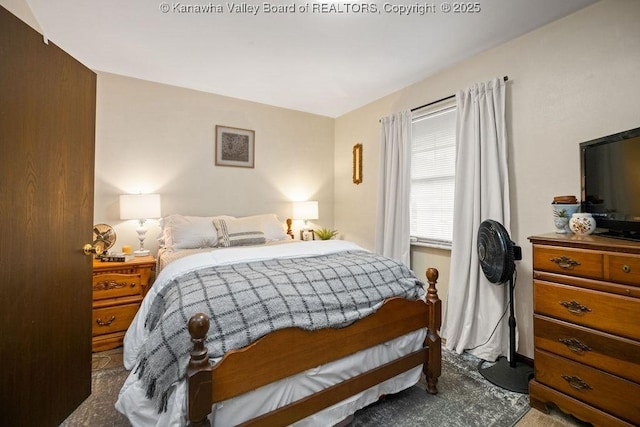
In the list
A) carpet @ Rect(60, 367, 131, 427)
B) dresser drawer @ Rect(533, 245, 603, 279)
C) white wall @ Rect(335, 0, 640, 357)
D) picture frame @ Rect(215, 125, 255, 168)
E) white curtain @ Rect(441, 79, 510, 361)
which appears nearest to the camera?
dresser drawer @ Rect(533, 245, 603, 279)

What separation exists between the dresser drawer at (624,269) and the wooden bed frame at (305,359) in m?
0.82

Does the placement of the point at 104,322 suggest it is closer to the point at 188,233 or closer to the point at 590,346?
the point at 188,233

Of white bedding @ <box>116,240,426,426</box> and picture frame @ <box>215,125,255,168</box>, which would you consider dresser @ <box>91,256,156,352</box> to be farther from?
picture frame @ <box>215,125,255,168</box>

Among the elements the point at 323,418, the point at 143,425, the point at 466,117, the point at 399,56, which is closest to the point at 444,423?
the point at 323,418

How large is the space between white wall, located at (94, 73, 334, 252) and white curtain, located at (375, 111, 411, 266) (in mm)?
1101

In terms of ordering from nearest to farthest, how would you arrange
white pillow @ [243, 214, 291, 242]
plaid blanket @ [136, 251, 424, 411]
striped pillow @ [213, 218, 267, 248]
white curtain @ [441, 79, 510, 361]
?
plaid blanket @ [136, 251, 424, 411] → white curtain @ [441, 79, 510, 361] → striped pillow @ [213, 218, 267, 248] → white pillow @ [243, 214, 291, 242]

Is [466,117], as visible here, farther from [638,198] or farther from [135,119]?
[135,119]

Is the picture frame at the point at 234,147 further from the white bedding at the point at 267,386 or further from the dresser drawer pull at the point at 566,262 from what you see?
the dresser drawer pull at the point at 566,262

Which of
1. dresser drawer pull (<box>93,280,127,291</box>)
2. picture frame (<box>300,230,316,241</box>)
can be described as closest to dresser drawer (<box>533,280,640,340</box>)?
picture frame (<box>300,230,316,241</box>)

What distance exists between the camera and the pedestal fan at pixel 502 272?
77.8 inches

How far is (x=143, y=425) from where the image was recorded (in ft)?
3.94

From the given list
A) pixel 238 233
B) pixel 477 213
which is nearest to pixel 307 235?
pixel 238 233

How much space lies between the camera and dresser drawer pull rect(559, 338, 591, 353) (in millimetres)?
1499

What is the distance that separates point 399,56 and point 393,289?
6.60ft
